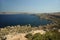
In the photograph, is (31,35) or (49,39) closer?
(49,39)

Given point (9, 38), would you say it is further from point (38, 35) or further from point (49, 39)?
point (49, 39)

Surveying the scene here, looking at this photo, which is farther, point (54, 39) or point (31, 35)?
point (31, 35)

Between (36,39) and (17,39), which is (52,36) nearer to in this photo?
(36,39)

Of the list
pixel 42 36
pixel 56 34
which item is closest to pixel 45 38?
pixel 42 36

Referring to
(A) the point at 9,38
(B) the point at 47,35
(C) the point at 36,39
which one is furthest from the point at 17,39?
(B) the point at 47,35

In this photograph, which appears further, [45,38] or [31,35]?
[31,35]

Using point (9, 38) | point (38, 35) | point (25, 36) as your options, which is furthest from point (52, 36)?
point (9, 38)

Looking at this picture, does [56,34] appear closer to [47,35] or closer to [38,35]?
[47,35]
